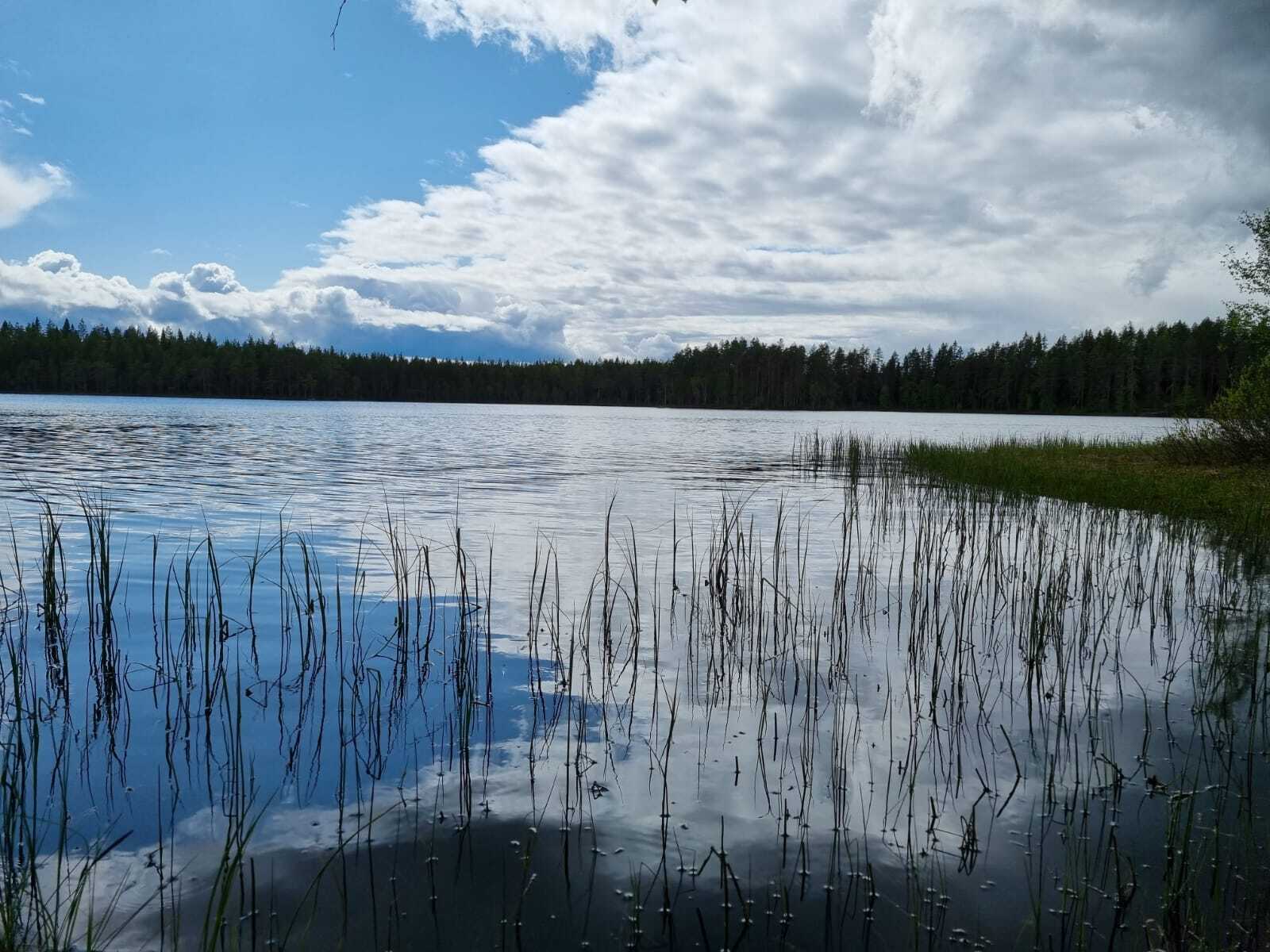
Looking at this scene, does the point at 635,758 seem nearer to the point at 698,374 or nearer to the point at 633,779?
the point at 633,779

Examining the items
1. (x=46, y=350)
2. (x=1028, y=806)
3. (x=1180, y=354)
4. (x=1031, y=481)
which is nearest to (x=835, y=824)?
(x=1028, y=806)

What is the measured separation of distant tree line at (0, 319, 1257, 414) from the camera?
4513 inches

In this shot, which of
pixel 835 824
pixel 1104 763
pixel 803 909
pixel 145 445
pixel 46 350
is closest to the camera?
pixel 803 909

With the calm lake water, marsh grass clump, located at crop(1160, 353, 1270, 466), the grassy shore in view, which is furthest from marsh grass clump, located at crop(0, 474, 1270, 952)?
marsh grass clump, located at crop(1160, 353, 1270, 466)

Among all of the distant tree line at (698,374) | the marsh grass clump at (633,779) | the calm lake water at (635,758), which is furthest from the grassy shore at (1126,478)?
the distant tree line at (698,374)

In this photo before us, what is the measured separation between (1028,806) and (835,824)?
1138 millimetres

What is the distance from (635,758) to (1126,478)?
17.7 m

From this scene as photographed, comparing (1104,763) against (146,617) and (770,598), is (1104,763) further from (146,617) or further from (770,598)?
(146,617)

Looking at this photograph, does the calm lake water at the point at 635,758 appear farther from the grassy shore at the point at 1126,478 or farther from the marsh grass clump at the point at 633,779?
the grassy shore at the point at 1126,478

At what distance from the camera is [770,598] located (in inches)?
362

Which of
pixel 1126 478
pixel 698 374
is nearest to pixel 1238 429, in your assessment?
pixel 1126 478

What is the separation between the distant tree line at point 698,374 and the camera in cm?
11462

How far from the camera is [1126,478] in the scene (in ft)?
60.5

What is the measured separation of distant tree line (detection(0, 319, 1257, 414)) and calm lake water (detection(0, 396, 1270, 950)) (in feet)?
372
